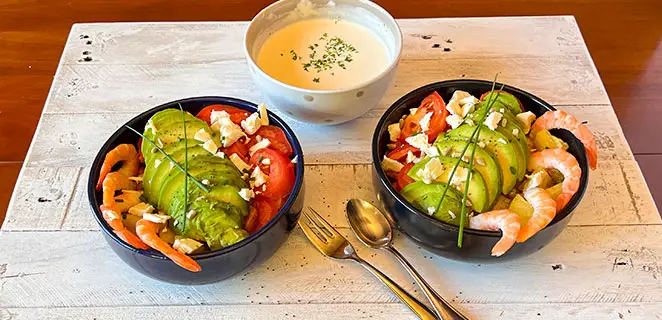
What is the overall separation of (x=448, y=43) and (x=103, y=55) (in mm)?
928

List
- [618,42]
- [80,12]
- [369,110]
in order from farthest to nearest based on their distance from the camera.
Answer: [80,12] < [618,42] < [369,110]

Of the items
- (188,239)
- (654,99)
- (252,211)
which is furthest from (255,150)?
(654,99)

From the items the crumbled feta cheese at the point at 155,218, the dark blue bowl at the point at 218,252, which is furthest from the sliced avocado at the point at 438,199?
the crumbled feta cheese at the point at 155,218

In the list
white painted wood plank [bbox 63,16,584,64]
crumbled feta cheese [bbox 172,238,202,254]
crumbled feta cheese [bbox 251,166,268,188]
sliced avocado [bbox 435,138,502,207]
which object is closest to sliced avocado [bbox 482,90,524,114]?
sliced avocado [bbox 435,138,502,207]

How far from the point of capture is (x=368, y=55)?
1.56 meters

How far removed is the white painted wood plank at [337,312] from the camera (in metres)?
1.19

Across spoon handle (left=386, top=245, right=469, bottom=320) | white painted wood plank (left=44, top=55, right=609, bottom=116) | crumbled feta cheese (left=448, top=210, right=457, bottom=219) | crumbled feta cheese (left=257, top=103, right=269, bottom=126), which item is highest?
crumbled feta cheese (left=257, top=103, right=269, bottom=126)

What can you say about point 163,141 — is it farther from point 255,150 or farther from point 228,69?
point 228,69

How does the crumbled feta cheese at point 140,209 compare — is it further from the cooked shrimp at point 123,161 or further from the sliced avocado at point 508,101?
the sliced avocado at point 508,101

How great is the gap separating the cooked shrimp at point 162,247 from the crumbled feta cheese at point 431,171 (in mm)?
436

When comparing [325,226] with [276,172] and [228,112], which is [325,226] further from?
[228,112]

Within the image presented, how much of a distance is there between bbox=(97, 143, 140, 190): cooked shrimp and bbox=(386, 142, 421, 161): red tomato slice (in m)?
0.52

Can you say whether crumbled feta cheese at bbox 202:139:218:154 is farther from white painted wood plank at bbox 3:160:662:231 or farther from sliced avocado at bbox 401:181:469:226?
sliced avocado at bbox 401:181:469:226

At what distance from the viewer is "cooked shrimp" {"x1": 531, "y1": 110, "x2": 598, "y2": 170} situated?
1304mm
